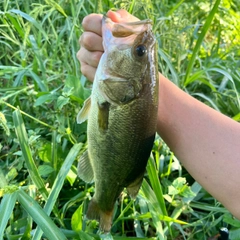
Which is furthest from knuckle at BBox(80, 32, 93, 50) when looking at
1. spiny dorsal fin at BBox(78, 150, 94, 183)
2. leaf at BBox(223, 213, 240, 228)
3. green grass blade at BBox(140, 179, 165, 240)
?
leaf at BBox(223, 213, 240, 228)

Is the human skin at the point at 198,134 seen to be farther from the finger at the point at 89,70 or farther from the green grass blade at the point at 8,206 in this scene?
the green grass blade at the point at 8,206

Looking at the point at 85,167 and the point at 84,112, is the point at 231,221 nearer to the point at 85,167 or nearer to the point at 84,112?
the point at 85,167

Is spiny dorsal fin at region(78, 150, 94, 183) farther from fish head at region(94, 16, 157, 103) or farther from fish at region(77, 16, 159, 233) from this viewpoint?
fish head at region(94, 16, 157, 103)

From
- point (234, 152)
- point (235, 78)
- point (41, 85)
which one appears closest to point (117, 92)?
point (234, 152)

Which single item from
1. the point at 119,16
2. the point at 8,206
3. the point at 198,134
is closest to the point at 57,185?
the point at 8,206

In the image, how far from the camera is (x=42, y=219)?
1364 millimetres

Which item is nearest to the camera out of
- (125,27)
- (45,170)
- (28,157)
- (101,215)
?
(125,27)

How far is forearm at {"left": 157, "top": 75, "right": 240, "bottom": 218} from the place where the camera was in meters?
1.38

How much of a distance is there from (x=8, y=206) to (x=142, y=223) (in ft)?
2.23

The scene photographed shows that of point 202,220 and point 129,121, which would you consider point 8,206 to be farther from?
point 202,220

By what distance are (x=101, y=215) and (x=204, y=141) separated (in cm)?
46

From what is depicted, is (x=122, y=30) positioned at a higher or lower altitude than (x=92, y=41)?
higher

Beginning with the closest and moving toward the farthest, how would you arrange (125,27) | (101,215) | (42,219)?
(125,27) < (42,219) < (101,215)

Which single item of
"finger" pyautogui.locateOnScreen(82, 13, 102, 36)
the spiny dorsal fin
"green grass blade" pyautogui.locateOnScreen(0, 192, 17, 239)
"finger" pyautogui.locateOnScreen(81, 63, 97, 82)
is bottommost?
"green grass blade" pyautogui.locateOnScreen(0, 192, 17, 239)
